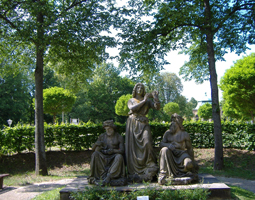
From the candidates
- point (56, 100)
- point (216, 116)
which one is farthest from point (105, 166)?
point (56, 100)

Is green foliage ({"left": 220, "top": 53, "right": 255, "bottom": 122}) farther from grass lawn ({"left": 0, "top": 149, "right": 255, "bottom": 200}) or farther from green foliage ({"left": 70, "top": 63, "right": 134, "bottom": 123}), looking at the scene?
green foliage ({"left": 70, "top": 63, "right": 134, "bottom": 123})

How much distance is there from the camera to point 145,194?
14.0ft

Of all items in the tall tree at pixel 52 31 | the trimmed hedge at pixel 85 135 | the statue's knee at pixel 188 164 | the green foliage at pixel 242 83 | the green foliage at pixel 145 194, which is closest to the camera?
the green foliage at pixel 145 194

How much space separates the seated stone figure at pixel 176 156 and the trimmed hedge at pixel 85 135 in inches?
233

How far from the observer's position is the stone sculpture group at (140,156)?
4922 millimetres

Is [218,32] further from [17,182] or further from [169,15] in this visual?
[17,182]

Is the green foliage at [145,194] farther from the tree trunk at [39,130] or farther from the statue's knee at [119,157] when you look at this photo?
the tree trunk at [39,130]

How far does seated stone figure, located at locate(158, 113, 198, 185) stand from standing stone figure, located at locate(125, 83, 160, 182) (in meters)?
0.28

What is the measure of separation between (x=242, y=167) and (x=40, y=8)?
943 cm

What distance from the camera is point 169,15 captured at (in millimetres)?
8461

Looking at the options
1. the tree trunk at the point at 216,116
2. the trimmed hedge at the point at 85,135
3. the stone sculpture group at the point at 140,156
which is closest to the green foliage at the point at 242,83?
the trimmed hedge at the point at 85,135

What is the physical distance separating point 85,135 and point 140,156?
6.20 metres

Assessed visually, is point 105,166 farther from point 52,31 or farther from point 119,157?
point 52,31

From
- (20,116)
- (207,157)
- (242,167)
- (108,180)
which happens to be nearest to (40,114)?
(108,180)
